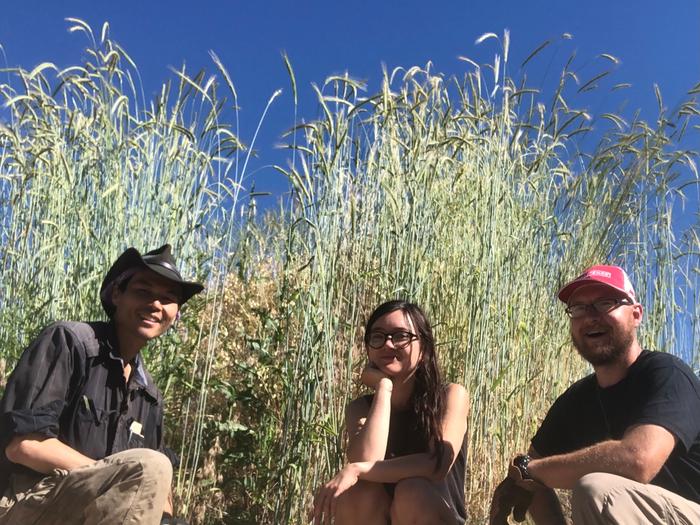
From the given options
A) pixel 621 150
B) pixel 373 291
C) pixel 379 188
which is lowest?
pixel 373 291

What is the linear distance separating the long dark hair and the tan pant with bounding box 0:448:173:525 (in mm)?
743

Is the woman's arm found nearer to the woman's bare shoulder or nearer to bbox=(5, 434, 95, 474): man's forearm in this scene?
the woman's bare shoulder

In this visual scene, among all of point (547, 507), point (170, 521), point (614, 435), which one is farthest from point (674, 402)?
point (170, 521)

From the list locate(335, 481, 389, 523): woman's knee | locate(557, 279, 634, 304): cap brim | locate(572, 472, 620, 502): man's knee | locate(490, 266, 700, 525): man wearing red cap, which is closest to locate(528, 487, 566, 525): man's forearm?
locate(490, 266, 700, 525): man wearing red cap

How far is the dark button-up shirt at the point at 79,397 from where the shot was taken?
5.26ft

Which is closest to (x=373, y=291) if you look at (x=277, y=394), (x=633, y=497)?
(x=277, y=394)

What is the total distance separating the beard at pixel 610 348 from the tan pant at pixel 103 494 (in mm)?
1124

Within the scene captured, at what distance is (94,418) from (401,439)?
2.86ft

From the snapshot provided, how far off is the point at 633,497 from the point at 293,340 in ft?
4.25

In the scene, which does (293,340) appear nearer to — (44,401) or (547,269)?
(44,401)

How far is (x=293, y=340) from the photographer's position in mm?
2504

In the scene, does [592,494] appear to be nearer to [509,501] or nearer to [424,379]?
[509,501]

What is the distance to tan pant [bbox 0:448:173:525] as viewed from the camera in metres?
1.56

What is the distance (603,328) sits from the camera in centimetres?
189
